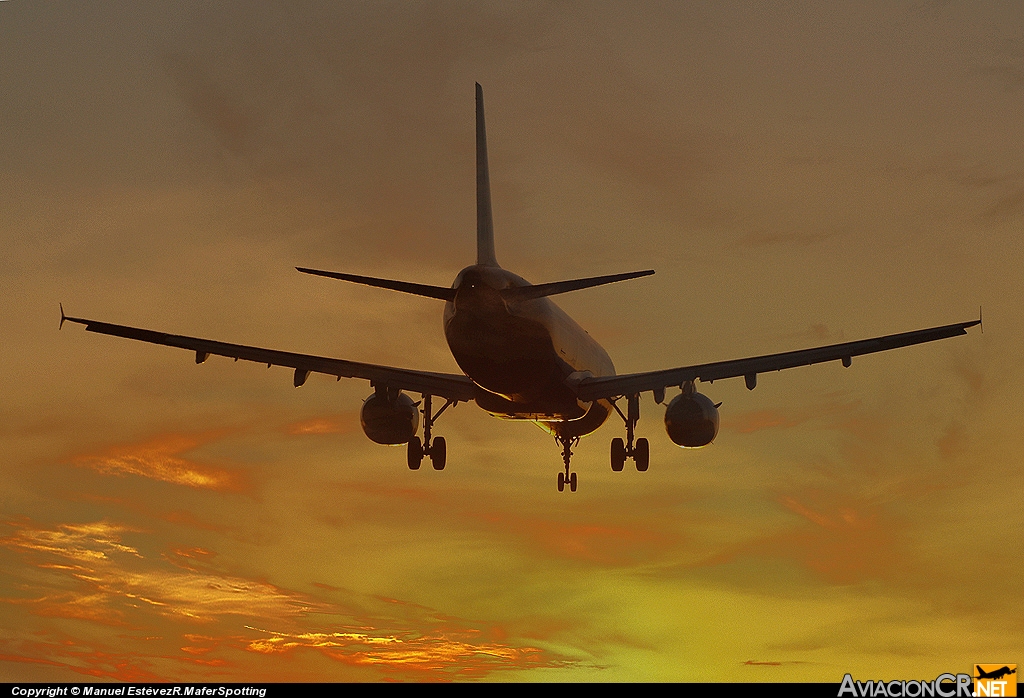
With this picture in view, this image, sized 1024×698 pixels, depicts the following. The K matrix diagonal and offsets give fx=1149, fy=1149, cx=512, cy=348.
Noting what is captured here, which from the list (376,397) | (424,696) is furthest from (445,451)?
(424,696)

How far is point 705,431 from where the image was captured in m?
45.4

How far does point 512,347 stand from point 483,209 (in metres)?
7.78

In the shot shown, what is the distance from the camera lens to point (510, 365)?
3784 cm

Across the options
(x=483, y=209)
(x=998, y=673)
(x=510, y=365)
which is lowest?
(x=998, y=673)

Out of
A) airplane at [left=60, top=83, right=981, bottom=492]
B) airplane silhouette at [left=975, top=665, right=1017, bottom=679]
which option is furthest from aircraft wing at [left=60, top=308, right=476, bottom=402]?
airplane silhouette at [left=975, top=665, right=1017, bottom=679]

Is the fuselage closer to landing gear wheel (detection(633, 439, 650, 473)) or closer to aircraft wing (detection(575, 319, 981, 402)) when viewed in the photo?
aircraft wing (detection(575, 319, 981, 402))

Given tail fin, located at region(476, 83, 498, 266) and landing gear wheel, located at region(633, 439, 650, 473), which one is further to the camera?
landing gear wheel, located at region(633, 439, 650, 473)

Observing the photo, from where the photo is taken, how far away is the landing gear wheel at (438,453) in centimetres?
4744

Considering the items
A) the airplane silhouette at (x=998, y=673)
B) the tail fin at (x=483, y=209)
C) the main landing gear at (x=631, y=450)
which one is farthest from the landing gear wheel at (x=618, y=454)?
the airplane silhouette at (x=998, y=673)

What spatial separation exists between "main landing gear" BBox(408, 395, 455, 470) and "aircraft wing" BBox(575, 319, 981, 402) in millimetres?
6671

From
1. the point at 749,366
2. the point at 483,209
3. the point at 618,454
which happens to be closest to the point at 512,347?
the point at 483,209

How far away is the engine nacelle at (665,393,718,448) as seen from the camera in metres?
45.2

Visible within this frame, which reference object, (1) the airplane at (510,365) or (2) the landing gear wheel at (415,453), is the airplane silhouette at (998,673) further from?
(2) the landing gear wheel at (415,453)

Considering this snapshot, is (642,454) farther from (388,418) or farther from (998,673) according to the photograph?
(998,673)
